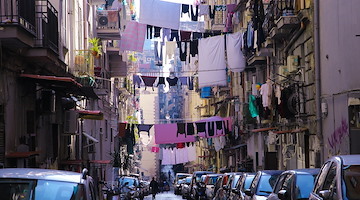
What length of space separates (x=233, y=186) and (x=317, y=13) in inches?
237

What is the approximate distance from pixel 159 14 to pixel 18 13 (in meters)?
18.7

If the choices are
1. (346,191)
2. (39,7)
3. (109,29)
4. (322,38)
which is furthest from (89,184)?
(109,29)

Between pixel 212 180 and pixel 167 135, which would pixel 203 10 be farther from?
pixel 167 135

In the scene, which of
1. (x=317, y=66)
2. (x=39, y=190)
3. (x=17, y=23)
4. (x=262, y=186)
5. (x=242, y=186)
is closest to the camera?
(x=39, y=190)

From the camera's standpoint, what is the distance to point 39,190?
9797 mm

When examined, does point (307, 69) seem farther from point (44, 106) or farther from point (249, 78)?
point (249, 78)

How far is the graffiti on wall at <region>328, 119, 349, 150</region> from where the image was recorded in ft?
69.1

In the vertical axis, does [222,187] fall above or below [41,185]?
below

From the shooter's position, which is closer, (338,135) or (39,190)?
(39,190)

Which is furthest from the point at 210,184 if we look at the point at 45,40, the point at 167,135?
the point at 45,40

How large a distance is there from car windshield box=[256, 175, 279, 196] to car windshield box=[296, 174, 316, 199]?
12.1ft

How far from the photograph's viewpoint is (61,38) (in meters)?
26.9

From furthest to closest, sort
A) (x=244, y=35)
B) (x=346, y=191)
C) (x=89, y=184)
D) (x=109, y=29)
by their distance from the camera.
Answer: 1. (x=109, y=29)
2. (x=244, y=35)
3. (x=89, y=184)
4. (x=346, y=191)

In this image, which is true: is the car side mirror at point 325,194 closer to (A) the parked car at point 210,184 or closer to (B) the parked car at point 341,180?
(B) the parked car at point 341,180
